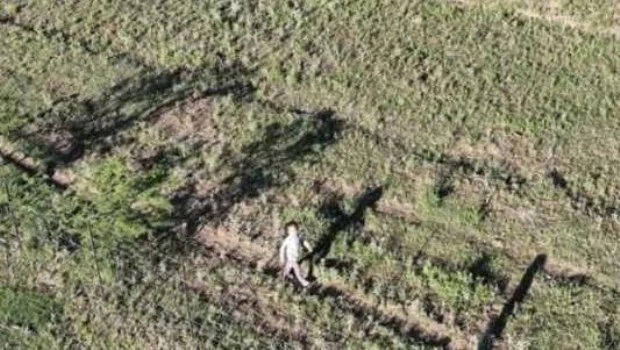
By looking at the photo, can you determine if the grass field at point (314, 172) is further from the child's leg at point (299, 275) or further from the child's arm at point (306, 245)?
the child's arm at point (306, 245)

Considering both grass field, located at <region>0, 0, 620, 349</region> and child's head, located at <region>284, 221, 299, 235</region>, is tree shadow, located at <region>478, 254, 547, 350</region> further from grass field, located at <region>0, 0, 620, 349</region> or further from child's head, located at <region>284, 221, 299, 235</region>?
child's head, located at <region>284, 221, 299, 235</region>

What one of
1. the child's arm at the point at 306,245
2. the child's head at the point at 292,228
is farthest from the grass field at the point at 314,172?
the child's head at the point at 292,228

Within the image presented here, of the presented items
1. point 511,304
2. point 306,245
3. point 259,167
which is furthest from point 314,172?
point 511,304

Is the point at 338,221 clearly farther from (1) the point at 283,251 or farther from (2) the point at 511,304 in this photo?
(2) the point at 511,304

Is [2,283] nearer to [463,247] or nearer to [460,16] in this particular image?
[463,247]

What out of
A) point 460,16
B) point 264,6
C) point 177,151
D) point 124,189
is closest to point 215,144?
point 177,151
